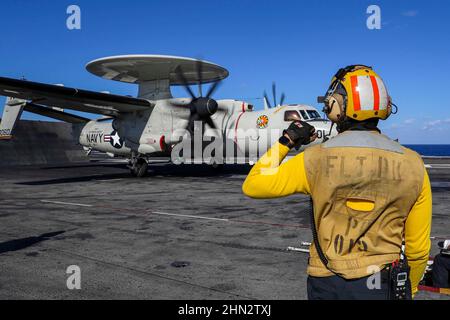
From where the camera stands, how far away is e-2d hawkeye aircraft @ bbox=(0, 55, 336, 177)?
773 inches

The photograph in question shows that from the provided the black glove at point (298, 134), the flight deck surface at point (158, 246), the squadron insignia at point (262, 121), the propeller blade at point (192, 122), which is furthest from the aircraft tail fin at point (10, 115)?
the black glove at point (298, 134)

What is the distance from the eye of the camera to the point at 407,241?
8.04ft

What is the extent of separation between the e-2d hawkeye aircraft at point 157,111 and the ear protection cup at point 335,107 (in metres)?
16.0

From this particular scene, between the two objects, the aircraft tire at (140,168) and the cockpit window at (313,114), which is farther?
the aircraft tire at (140,168)

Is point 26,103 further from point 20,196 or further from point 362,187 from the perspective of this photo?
point 362,187

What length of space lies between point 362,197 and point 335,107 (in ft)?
2.01

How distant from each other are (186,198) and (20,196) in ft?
19.9

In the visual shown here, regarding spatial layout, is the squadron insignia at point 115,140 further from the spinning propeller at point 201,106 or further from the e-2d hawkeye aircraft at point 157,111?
the spinning propeller at point 201,106

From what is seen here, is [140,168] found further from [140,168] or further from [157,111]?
[157,111]

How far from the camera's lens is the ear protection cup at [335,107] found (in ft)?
8.32

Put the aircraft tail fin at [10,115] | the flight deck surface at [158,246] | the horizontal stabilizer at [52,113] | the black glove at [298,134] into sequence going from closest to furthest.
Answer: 1. the black glove at [298,134]
2. the flight deck surface at [158,246]
3. the aircraft tail fin at [10,115]
4. the horizontal stabilizer at [52,113]

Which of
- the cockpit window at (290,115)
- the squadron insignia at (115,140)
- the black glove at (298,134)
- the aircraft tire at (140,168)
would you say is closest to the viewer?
the black glove at (298,134)

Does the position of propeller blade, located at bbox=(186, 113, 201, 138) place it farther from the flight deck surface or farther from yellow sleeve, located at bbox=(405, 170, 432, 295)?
yellow sleeve, located at bbox=(405, 170, 432, 295)

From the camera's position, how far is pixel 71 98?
62.7 feet
